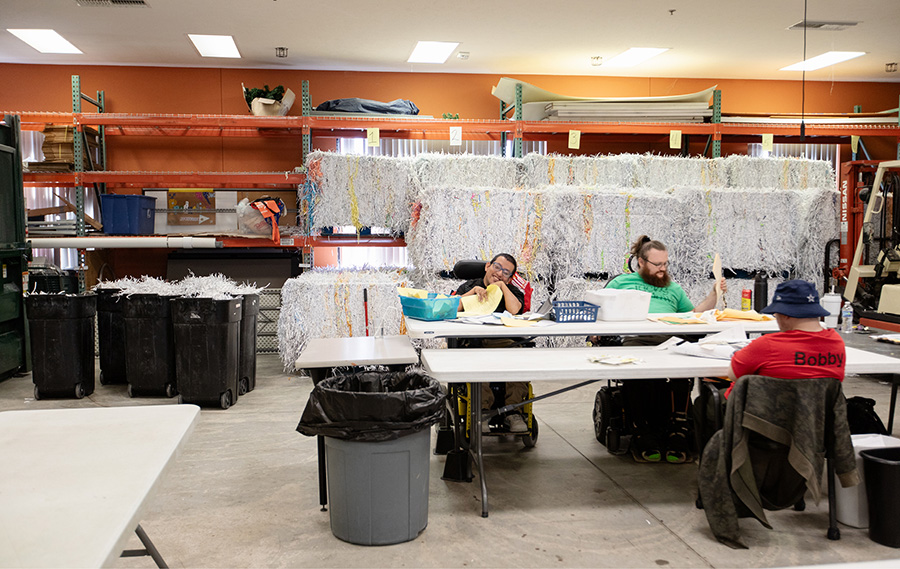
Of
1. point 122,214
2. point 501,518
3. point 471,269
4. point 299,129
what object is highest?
point 299,129

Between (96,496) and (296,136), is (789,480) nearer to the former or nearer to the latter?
(96,496)

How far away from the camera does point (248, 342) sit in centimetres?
563

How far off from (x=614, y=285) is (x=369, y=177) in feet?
9.85

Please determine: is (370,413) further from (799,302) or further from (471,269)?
(471,269)

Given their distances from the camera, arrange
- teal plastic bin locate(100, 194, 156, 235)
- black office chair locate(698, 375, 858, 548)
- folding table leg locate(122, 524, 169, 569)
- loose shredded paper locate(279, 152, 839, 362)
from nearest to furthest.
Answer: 1. folding table leg locate(122, 524, 169, 569)
2. black office chair locate(698, 375, 858, 548)
3. loose shredded paper locate(279, 152, 839, 362)
4. teal plastic bin locate(100, 194, 156, 235)

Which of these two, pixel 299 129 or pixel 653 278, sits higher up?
pixel 299 129

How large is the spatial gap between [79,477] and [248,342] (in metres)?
4.34

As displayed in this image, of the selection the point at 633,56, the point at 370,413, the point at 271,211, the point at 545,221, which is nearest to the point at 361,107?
the point at 271,211

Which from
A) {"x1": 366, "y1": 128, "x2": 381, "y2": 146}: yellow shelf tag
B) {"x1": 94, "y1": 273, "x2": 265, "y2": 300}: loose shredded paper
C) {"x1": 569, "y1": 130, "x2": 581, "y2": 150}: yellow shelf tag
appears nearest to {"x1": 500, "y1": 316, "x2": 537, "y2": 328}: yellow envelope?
{"x1": 94, "y1": 273, "x2": 265, "y2": 300}: loose shredded paper

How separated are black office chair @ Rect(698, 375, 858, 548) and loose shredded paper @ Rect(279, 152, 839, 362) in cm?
376

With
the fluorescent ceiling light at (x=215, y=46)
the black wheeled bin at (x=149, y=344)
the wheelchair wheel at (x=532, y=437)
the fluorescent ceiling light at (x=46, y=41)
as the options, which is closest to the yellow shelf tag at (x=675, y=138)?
the wheelchair wheel at (x=532, y=437)

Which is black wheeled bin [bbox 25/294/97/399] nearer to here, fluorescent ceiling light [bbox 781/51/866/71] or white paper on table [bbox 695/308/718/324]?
white paper on table [bbox 695/308/718/324]

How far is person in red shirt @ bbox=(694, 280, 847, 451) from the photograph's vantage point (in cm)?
264

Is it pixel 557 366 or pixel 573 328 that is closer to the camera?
pixel 557 366
